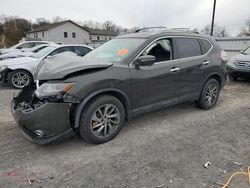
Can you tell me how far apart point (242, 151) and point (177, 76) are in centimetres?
167

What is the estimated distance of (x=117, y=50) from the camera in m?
3.79

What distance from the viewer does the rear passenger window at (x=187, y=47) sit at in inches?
160

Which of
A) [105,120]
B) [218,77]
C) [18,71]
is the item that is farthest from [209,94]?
[18,71]

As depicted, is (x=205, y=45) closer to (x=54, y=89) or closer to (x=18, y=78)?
(x=54, y=89)

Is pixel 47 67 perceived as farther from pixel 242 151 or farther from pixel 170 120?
pixel 242 151

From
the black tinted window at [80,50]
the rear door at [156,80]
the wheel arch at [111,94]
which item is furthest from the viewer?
the black tinted window at [80,50]

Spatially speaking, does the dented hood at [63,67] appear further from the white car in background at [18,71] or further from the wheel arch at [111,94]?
the white car in background at [18,71]

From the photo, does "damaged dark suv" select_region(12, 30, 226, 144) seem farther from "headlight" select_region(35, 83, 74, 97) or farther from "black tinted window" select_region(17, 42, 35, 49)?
"black tinted window" select_region(17, 42, 35, 49)

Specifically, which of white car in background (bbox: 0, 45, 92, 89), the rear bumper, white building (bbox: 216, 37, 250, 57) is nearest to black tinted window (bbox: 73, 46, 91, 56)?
white car in background (bbox: 0, 45, 92, 89)

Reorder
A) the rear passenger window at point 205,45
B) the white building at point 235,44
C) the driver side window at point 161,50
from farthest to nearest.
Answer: the white building at point 235,44
the rear passenger window at point 205,45
the driver side window at point 161,50

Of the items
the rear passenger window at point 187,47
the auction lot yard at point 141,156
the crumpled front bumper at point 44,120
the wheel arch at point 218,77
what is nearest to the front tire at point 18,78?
the auction lot yard at point 141,156

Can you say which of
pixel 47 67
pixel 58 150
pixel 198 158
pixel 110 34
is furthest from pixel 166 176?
pixel 110 34

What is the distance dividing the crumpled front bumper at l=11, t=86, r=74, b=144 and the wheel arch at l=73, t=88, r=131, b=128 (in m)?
0.13

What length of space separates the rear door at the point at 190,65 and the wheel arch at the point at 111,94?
4.22ft
